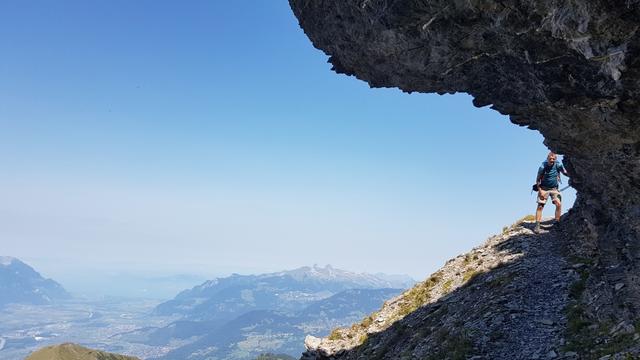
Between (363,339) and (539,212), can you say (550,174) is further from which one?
(363,339)

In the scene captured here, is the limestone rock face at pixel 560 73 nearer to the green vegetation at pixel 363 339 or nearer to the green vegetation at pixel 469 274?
the green vegetation at pixel 469 274

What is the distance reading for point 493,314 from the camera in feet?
71.9

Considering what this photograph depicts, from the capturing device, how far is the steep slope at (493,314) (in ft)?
60.2

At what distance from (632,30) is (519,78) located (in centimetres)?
648

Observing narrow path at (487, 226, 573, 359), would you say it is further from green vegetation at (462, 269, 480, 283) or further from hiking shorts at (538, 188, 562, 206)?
green vegetation at (462, 269, 480, 283)

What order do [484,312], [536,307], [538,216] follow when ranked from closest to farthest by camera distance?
1. [536,307]
2. [484,312]
3. [538,216]

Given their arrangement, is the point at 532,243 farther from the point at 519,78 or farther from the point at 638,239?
the point at 519,78

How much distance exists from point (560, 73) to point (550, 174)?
14.5 metres

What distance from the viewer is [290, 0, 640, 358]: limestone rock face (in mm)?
15477

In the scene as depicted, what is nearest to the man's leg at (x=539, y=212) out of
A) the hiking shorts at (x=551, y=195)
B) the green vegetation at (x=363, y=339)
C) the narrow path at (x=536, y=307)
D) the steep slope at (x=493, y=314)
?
the hiking shorts at (x=551, y=195)

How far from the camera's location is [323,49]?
31719 mm

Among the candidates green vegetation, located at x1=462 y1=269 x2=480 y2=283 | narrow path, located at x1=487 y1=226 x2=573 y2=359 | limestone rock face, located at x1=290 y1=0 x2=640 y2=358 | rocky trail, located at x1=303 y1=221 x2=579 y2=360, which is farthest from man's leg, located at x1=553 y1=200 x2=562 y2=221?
green vegetation, located at x1=462 y1=269 x2=480 y2=283

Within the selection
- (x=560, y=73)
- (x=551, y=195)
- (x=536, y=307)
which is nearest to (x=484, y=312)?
(x=536, y=307)

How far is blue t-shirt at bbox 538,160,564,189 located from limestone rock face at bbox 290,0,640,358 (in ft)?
8.42
